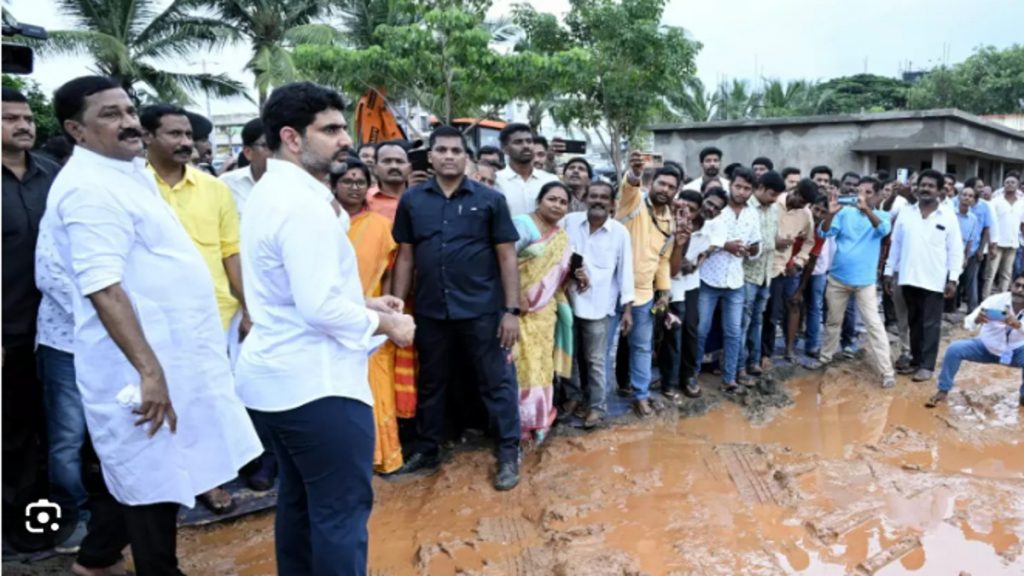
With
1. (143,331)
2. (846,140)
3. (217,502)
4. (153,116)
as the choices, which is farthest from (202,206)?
(846,140)

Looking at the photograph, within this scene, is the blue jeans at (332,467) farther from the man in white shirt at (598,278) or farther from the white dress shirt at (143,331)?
the man in white shirt at (598,278)

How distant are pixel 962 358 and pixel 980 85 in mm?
37053

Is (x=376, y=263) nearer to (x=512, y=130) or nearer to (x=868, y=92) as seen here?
(x=512, y=130)

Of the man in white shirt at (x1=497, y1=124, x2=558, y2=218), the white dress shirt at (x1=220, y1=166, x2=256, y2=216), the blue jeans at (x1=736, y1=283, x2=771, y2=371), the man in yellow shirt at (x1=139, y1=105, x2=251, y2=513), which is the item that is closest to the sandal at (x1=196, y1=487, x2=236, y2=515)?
the man in yellow shirt at (x1=139, y1=105, x2=251, y2=513)

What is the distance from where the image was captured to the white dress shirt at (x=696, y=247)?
5.49 metres

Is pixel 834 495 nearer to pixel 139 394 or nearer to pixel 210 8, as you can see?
pixel 139 394

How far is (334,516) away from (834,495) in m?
2.86

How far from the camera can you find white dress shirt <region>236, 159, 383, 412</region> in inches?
83.1

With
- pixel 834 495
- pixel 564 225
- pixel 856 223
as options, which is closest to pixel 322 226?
pixel 564 225

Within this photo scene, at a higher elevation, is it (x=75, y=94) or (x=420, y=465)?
(x=75, y=94)

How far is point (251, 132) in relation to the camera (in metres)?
4.09

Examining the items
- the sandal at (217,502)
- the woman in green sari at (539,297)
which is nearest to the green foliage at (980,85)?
the woman in green sari at (539,297)

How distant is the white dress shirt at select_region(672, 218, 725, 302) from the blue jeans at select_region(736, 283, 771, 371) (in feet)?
2.01

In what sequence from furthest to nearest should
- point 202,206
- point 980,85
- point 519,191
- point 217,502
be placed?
point 980,85, point 519,191, point 217,502, point 202,206
